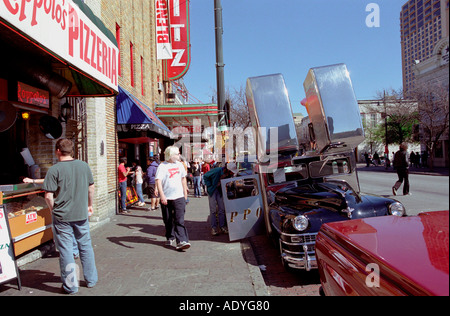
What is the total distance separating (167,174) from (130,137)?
642 cm

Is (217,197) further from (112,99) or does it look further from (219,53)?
(112,99)

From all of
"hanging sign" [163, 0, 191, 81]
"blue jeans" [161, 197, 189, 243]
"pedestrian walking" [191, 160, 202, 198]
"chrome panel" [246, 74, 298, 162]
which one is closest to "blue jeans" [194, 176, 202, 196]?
"pedestrian walking" [191, 160, 202, 198]

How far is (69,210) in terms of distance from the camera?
386 centimetres

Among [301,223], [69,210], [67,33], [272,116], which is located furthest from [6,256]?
[272,116]

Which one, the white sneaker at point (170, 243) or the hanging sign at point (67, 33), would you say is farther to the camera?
the white sneaker at point (170, 243)

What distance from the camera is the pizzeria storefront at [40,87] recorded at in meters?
4.21

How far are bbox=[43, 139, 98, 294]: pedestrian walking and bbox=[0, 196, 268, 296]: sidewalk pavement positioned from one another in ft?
0.88

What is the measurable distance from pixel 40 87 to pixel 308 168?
18.3 ft

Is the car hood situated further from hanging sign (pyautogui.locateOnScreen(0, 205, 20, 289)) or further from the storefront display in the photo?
the storefront display

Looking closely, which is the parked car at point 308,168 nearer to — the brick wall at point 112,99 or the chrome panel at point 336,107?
the chrome panel at point 336,107

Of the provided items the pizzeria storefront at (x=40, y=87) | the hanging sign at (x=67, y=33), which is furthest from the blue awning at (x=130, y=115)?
the hanging sign at (x=67, y=33)

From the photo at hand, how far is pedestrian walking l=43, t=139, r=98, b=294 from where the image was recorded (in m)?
3.81

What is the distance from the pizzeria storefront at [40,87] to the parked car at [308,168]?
117 inches

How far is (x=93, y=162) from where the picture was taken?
8.16m
